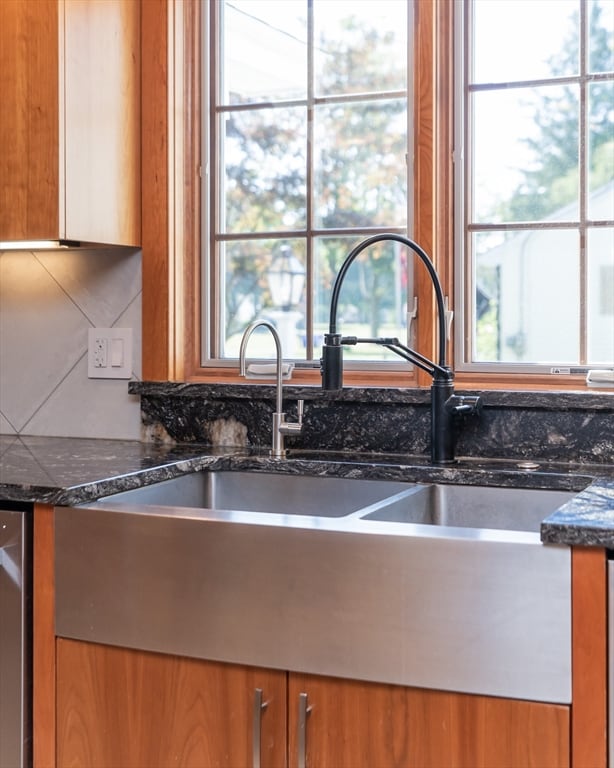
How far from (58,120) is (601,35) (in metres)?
1.14

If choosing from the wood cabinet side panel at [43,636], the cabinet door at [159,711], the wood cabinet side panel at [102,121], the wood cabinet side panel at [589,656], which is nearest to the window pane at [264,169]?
the wood cabinet side panel at [102,121]

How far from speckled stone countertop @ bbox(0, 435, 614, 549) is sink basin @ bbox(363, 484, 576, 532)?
0.02 metres

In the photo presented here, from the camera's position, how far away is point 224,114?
2.45 meters

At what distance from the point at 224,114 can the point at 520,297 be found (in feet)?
2.84

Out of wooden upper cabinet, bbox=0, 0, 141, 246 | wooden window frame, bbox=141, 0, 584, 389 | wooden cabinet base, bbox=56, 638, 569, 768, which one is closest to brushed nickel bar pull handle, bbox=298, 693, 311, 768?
wooden cabinet base, bbox=56, 638, 569, 768

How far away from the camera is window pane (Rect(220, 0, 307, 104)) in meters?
2.37

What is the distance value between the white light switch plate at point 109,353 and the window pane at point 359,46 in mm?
745

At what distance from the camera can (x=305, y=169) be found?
7.72 feet

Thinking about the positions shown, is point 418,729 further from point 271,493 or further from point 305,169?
point 305,169

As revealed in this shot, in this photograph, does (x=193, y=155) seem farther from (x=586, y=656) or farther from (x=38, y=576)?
(x=586, y=656)

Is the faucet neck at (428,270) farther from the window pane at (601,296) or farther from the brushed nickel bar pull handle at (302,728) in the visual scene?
the brushed nickel bar pull handle at (302,728)

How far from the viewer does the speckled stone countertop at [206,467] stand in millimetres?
1688

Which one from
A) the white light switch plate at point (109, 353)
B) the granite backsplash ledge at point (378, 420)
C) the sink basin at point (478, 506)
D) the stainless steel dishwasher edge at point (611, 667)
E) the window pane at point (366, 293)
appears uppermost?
the window pane at point (366, 293)

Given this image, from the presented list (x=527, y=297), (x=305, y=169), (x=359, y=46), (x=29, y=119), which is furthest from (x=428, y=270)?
(x=29, y=119)
